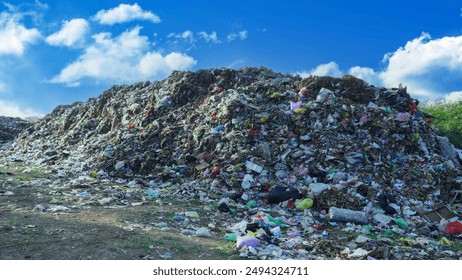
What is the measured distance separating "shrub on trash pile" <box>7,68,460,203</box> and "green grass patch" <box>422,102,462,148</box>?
180cm

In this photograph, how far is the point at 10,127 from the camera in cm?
2025

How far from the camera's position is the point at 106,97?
15.9m

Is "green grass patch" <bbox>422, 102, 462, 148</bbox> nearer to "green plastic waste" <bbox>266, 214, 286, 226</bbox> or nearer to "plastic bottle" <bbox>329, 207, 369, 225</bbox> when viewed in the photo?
"plastic bottle" <bbox>329, 207, 369, 225</bbox>

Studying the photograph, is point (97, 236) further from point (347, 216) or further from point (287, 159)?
point (287, 159)

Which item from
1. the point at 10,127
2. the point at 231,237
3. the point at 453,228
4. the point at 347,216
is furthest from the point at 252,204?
the point at 10,127

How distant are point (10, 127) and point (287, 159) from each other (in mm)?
17052

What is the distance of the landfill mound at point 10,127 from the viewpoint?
19.1 meters

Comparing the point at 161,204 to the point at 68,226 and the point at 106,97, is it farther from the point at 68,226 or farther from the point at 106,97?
the point at 106,97

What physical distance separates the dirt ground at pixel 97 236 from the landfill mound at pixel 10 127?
14.3m

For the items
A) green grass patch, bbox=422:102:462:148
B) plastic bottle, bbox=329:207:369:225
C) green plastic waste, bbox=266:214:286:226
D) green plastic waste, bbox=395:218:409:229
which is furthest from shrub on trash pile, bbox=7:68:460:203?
green grass patch, bbox=422:102:462:148

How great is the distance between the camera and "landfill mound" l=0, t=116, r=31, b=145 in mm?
19142
